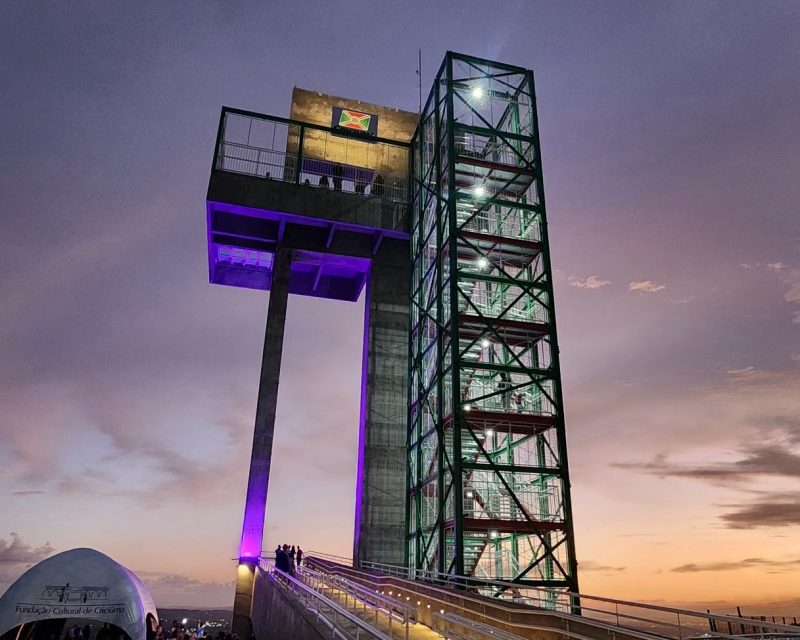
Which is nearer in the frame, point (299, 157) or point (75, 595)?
point (75, 595)

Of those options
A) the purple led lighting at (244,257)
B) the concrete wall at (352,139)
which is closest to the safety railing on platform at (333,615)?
the purple led lighting at (244,257)

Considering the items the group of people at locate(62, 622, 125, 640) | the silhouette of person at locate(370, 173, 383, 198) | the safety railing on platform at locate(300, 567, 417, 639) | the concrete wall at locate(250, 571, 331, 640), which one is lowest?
the group of people at locate(62, 622, 125, 640)

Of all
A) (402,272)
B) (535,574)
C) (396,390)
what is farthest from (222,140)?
(535,574)

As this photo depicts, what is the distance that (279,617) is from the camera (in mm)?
21078

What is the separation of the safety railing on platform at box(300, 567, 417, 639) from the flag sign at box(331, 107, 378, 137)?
106 feet

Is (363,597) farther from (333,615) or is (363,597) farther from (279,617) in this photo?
A: (279,617)

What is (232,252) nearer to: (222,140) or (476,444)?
(222,140)

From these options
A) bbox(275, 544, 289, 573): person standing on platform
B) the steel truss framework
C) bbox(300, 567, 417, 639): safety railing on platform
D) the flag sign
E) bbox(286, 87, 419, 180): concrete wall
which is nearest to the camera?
bbox(300, 567, 417, 639): safety railing on platform

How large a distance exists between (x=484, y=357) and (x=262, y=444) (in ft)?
46.5

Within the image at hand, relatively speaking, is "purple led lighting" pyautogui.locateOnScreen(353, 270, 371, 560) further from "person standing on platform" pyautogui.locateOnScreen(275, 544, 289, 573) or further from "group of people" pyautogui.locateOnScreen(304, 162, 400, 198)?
"person standing on platform" pyautogui.locateOnScreen(275, 544, 289, 573)

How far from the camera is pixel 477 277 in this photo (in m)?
34.3

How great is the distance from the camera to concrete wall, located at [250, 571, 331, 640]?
15281mm

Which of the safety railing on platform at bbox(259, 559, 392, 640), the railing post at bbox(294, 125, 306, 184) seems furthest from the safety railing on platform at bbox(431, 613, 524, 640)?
the railing post at bbox(294, 125, 306, 184)

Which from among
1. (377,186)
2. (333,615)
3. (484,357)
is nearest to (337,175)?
(377,186)
